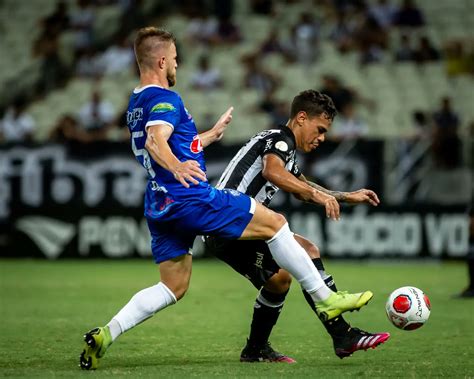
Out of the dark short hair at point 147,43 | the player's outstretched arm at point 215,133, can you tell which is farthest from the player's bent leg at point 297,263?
the dark short hair at point 147,43

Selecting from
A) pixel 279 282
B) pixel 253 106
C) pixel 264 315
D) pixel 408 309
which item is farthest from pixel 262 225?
pixel 253 106

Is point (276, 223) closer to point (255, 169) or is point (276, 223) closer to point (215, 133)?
point (255, 169)

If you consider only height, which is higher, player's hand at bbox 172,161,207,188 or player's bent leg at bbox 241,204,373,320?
player's hand at bbox 172,161,207,188

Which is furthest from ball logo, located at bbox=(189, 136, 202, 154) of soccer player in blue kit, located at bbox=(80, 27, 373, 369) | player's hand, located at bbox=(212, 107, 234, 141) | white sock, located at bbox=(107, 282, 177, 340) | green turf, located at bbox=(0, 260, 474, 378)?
green turf, located at bbox=(0, 260, 474, 378)

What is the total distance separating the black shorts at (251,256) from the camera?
25.5 ft

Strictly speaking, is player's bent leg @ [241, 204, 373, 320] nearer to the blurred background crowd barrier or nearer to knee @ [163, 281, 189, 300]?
knee @ [163, 281, 189, 300]

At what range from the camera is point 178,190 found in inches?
284

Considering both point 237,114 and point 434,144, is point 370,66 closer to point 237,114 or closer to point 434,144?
point 237,114

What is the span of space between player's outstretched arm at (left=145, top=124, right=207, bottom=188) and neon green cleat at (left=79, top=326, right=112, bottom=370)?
3.97 ft

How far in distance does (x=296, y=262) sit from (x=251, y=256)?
1.84ft

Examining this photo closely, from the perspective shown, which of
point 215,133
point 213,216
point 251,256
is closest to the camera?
point 213,216

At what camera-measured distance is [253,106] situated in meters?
22.2

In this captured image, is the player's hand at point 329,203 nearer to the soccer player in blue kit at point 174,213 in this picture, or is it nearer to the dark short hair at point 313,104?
the soccer player in blue kit at point 174,213

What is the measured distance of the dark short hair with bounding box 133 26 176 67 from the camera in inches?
291
